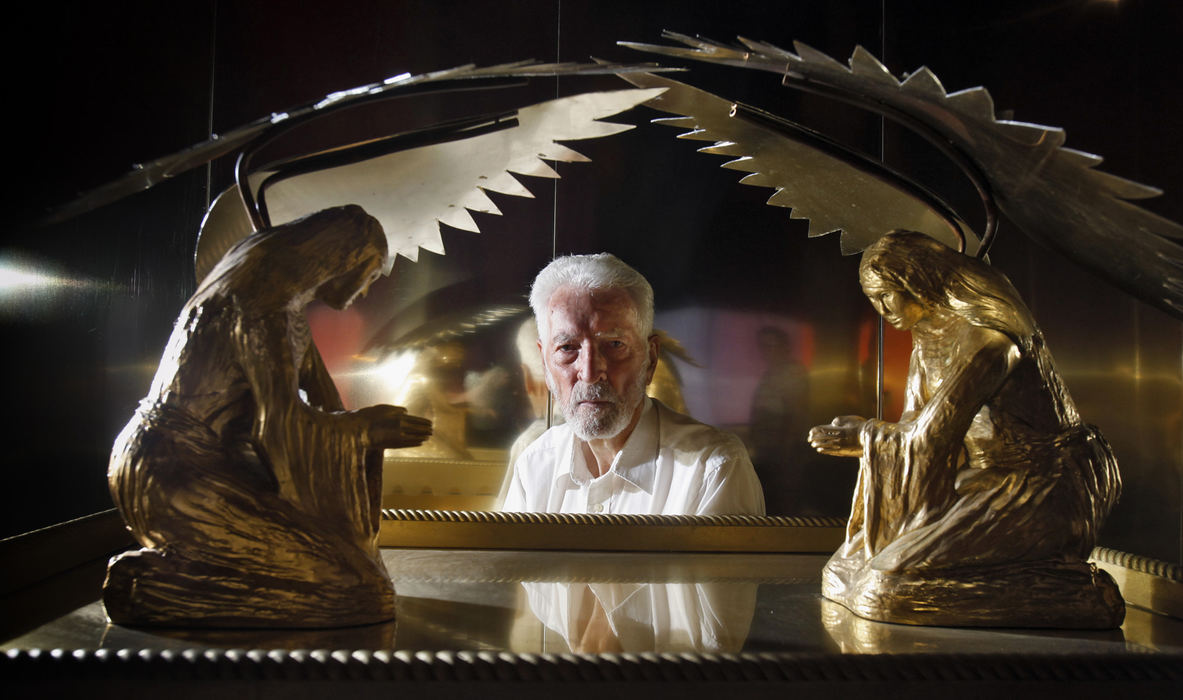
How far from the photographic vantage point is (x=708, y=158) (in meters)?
1.49

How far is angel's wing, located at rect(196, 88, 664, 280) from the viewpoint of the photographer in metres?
1.13

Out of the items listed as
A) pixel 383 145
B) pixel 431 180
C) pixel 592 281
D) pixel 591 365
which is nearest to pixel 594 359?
pixel 591 365

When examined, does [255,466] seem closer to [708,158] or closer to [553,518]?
[553,518]

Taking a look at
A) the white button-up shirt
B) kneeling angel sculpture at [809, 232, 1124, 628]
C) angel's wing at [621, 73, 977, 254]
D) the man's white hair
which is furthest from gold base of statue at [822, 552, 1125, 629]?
the man's white hair

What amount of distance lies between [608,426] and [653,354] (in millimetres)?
137

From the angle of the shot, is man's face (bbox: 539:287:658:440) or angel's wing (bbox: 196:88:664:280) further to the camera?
man's face (bbox: 539:287:658:440)

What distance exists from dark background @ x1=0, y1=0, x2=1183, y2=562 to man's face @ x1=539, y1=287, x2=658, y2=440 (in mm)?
82

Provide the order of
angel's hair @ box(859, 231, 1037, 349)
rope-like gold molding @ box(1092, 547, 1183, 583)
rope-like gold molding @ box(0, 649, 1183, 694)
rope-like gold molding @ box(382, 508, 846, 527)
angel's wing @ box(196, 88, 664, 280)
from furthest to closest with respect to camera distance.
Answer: rope-like gold molding @ box(382, 508, 846, 527) < angel's wing @ box(196, 88, 664, 280) < rope-like gold molding @ box(1092, 547, 1183, 583) < angel's hair @ box(859, 231, 1037, 349) < rope-like gold molding @ box(0, 649, 1183, 694)

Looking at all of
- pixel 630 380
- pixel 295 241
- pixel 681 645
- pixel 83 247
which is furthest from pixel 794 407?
pixel 83 247

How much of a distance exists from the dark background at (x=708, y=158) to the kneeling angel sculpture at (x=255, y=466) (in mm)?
544

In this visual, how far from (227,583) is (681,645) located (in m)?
0.40

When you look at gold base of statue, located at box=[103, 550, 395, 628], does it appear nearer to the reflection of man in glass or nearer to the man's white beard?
the man's white beard

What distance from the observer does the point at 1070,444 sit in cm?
89

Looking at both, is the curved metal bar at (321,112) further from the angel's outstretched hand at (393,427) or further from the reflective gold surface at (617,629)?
the reflective gold surface at (617,629)
